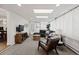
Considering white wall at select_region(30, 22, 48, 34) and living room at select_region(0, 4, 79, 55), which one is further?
white wall at select_region(30, 22, 48, 34)

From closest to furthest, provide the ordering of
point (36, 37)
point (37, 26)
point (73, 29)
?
point (73, 29)
point (36, 37)
point (37, 26)

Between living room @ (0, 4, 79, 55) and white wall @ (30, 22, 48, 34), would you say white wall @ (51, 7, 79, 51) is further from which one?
white wall @ (30, 22, 48, 34)

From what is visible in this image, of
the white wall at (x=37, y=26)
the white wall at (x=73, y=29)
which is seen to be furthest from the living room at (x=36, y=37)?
the white wall at (x=37, y=26)

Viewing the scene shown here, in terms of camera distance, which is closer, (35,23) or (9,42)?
(9,42)

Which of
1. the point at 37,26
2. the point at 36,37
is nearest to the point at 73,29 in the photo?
the point at 36,37

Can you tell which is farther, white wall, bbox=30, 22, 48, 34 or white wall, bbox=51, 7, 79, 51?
white wall, bbox=30, 22, 48, 34

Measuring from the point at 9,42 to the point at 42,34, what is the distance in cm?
543

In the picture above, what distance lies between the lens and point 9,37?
657 centimetres

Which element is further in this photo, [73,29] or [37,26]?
[37,26]

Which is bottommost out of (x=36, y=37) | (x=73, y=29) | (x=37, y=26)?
(x=36, y=37)

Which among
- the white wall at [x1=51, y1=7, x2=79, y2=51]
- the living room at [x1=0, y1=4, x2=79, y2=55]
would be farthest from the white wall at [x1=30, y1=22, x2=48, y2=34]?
the white wall at [x1=51, y1=7, x2=79, y2=51]

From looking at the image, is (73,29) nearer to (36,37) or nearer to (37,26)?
(36,37)
